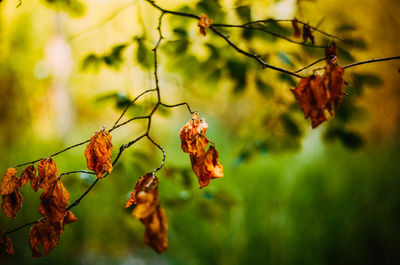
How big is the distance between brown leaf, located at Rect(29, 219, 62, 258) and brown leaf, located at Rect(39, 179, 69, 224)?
0.05 metres

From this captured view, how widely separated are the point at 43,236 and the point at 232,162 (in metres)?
1.00

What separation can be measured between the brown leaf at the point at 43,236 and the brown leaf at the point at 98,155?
13cm

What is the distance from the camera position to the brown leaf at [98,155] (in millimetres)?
460

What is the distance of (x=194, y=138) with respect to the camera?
44 cm

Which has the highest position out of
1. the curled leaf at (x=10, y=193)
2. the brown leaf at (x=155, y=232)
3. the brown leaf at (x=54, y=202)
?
the curled leaf at (x=10, y=193)

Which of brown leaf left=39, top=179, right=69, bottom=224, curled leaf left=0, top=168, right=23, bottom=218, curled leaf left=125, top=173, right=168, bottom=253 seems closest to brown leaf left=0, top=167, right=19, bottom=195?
curled leaf left=0, top=168, right=23, bottom=218

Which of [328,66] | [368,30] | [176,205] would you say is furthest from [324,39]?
[368,30]

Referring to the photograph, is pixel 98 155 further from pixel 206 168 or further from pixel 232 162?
pixel 232 162

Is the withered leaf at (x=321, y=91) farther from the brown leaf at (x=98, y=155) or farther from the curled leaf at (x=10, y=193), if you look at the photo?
the curled leaf at (x=10, y=193)

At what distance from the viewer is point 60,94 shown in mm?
4586

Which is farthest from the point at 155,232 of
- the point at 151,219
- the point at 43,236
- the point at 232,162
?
the point at 232,162

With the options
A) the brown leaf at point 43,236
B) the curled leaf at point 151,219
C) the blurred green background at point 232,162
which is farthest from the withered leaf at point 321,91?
the brown leaf at point 43,236

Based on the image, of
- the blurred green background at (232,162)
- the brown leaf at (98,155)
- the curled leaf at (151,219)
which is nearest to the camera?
the curled leaf at (151,219)

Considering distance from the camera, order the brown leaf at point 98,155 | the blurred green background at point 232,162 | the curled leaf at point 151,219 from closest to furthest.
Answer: the curled leaf at point 151,219
the brown leaf at point 98,155
the blurred green background at point 232,162
